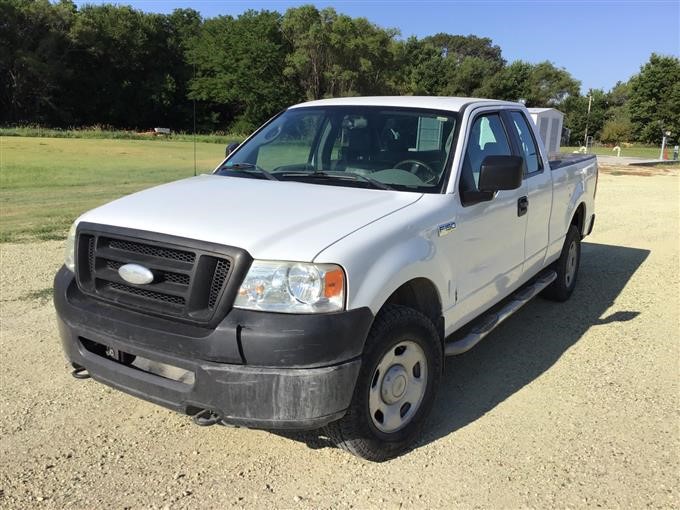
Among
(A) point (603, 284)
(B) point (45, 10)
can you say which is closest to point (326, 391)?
(A) point (603, 284)

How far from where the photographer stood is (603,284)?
707 centimetres

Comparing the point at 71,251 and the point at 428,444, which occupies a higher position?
the point at 71,251

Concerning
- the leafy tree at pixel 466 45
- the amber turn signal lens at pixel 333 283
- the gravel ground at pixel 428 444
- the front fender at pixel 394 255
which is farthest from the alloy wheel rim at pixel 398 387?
the leafy tree at pixel 466 45

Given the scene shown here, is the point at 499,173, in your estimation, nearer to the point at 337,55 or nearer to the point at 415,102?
the point at 415,102

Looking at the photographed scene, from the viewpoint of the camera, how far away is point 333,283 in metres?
2.74

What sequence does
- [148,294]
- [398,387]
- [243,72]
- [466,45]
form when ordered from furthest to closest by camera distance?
[466,45], [243,72], [398,387], [148,294]

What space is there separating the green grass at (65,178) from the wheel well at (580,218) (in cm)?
690

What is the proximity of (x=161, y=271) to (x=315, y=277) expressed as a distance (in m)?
0.77

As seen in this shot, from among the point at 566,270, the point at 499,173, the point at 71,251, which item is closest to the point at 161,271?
the point at 71,251

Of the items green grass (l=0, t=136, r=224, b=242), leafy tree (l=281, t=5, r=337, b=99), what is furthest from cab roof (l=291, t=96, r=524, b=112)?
leafy tree (l=281, t=5, r=337, b=99)

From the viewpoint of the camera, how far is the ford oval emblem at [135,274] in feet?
9.56

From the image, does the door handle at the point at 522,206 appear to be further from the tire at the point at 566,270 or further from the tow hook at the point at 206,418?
the tow hook at the point at 206,418

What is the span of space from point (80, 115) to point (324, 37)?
2714cm

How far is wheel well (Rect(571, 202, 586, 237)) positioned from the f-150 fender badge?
3110 millimetres
